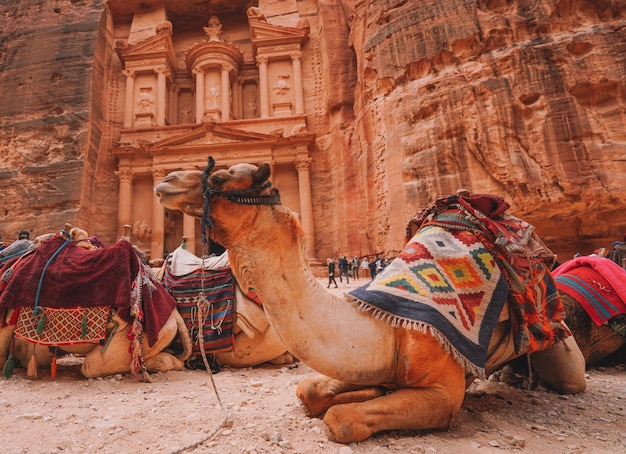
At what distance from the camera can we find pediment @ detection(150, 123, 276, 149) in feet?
60.5

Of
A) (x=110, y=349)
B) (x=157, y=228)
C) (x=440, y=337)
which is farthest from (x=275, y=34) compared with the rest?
(x=440, y=337)

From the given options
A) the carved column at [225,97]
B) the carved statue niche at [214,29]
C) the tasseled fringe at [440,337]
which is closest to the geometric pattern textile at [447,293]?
the tasseled fringe at [440,337]

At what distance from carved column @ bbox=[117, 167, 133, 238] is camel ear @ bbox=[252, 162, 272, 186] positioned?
716 inches

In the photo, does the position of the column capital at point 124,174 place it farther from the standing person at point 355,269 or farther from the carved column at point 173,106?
the standing person at point 355,269

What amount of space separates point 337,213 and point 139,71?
1357 cm

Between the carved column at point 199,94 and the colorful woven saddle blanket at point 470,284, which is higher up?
the carved column at point 199,94

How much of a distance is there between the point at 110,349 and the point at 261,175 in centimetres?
262

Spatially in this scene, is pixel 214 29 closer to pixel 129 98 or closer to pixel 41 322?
pixel 129 98

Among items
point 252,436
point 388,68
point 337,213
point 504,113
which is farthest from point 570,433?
point 337,213

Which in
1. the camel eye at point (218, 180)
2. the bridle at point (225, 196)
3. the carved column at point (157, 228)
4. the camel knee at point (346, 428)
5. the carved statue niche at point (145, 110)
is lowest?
the camel knee at point (346, 428)

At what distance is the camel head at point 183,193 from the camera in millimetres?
1808

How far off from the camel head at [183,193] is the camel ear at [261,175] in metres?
0.26

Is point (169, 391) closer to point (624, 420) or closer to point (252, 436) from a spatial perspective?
point (252, 436)

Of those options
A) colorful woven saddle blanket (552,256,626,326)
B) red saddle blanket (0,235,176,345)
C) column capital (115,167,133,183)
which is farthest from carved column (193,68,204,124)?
colorful woven saddle blanket (552,256,626,326)
